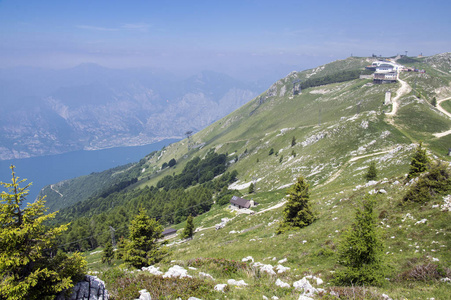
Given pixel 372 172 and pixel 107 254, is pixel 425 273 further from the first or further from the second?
pixel 107 254

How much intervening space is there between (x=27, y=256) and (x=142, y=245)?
2031cm

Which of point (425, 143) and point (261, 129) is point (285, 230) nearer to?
point (425, 143)

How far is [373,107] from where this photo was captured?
4119 inches

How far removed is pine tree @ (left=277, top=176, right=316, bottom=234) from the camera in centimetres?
3369

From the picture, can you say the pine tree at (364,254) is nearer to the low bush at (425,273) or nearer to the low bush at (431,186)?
the low bush at (425,273)

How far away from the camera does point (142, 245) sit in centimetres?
3045

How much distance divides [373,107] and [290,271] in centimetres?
10595

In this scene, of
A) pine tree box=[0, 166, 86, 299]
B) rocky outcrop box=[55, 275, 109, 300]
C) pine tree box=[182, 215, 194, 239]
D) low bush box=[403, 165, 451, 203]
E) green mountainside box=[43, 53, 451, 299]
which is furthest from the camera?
pine tree box=[182, 215, 194, 239]

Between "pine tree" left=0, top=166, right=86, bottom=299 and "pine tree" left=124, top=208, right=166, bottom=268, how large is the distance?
1802 centimetres

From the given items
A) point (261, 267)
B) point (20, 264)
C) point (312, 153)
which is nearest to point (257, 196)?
point (312, 153)

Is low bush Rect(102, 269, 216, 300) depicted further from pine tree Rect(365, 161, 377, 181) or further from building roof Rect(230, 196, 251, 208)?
building roof Rect(230, 196, 251, 208)

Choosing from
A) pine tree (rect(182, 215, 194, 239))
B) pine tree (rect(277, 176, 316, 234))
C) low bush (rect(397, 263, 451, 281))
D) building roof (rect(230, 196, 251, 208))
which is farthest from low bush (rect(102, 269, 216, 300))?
building roof (rect(230, 196, 251, 208))

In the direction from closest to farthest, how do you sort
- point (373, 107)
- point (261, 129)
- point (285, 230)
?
point (285, 230)
point (373, 107)
point (261, 129)

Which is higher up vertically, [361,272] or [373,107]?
[373,107]
